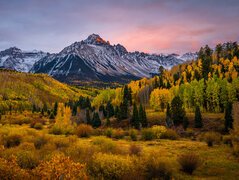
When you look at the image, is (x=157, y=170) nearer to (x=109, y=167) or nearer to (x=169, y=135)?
(x=109, y=167)

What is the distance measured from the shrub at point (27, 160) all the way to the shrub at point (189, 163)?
567 inches

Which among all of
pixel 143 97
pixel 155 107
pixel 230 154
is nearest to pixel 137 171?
pixel 230 154

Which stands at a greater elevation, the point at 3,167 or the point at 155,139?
the point at 3,167

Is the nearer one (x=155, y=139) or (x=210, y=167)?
(x=210, y=167)

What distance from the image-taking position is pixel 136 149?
37.2 meters

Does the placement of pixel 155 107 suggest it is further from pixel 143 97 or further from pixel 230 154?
pixel 230 154

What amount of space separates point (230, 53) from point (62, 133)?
499ft

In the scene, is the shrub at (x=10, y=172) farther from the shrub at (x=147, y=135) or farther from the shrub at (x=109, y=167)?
the shrub at (x=147, y=135)

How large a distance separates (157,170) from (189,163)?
4.83 meters

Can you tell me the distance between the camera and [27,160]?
89.8 ft

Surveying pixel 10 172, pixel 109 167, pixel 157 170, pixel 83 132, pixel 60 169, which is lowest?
pixel 83 132

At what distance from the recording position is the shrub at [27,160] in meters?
27.1

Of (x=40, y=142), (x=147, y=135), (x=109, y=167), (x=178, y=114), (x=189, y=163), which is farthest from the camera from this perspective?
(x=178, y=114)

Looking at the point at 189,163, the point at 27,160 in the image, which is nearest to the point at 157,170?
the point at 189,163
